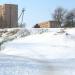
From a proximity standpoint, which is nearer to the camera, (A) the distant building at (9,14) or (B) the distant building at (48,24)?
(B) the distant building at (48,24)

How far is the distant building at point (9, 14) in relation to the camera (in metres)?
36.5

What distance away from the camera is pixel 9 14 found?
37281 mm

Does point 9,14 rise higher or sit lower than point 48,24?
higher

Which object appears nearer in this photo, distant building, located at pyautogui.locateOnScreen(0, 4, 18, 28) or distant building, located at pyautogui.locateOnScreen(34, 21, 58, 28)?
distant building, located at pyautogui.locateOnScreen(34, 21, 58, 28)

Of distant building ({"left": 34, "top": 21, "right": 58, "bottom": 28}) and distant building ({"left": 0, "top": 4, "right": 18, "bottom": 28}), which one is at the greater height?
distant building ({"left": 0, "top": 4, "right": 18, "bottom": 28})

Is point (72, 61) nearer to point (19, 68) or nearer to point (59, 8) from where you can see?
point (19, 68)

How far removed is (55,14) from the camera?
3272 centimetres

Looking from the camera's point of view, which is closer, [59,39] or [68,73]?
[68,73]

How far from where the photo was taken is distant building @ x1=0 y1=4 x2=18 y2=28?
36.5 m

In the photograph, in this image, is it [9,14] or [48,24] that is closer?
[48,24]

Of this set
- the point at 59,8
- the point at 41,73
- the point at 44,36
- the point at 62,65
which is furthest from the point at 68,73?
the point at 59,8

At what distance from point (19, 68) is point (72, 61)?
1715 mm

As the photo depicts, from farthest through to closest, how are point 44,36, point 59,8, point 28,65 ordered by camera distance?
point 59,8, point 44,36, point 28,65

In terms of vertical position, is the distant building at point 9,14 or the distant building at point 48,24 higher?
the distant building at point 9,14
